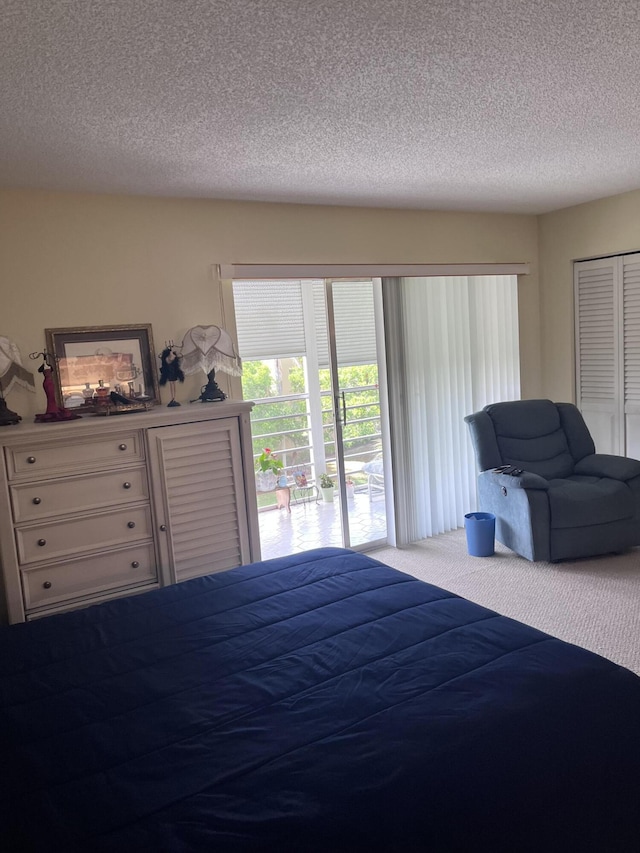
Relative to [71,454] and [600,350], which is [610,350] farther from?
[71,454]

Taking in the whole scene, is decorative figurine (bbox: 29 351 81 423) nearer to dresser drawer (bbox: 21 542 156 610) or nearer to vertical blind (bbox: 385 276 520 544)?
dresser drawer (bbox: 21 542 156 610)

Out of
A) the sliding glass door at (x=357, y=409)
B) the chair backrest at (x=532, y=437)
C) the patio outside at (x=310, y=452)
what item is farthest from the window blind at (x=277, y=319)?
the chair backrest at (x=532, y=437)

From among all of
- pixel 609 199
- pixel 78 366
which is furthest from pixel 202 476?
pixel 609 199

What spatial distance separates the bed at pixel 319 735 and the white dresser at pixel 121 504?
69 cm

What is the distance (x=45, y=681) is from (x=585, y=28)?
2446 millimetres

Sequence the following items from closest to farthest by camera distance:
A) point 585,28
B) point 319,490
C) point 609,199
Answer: point 585,28 < point 609,199 < point 319,490

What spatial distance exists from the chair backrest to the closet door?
36cm

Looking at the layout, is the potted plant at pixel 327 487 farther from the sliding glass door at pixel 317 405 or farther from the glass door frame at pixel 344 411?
the glass door frame at pixel 344 411

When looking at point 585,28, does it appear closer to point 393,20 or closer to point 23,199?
point 393,20

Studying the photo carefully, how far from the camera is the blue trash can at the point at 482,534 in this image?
4.32 meters

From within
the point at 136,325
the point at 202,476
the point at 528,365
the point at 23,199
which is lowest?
the point at 202,476

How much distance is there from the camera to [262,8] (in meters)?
1.60

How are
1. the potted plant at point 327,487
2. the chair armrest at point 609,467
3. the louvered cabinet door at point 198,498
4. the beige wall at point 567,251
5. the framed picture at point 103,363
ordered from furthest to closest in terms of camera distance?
1. the potted plant at point 327,487
2. the beige wall at point 567,251
3. the chair armrest at point 609,467
4. the framed picture at point 103,363
5. the louvered cabinet door at point 198,498

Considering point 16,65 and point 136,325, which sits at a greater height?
point 16,65
